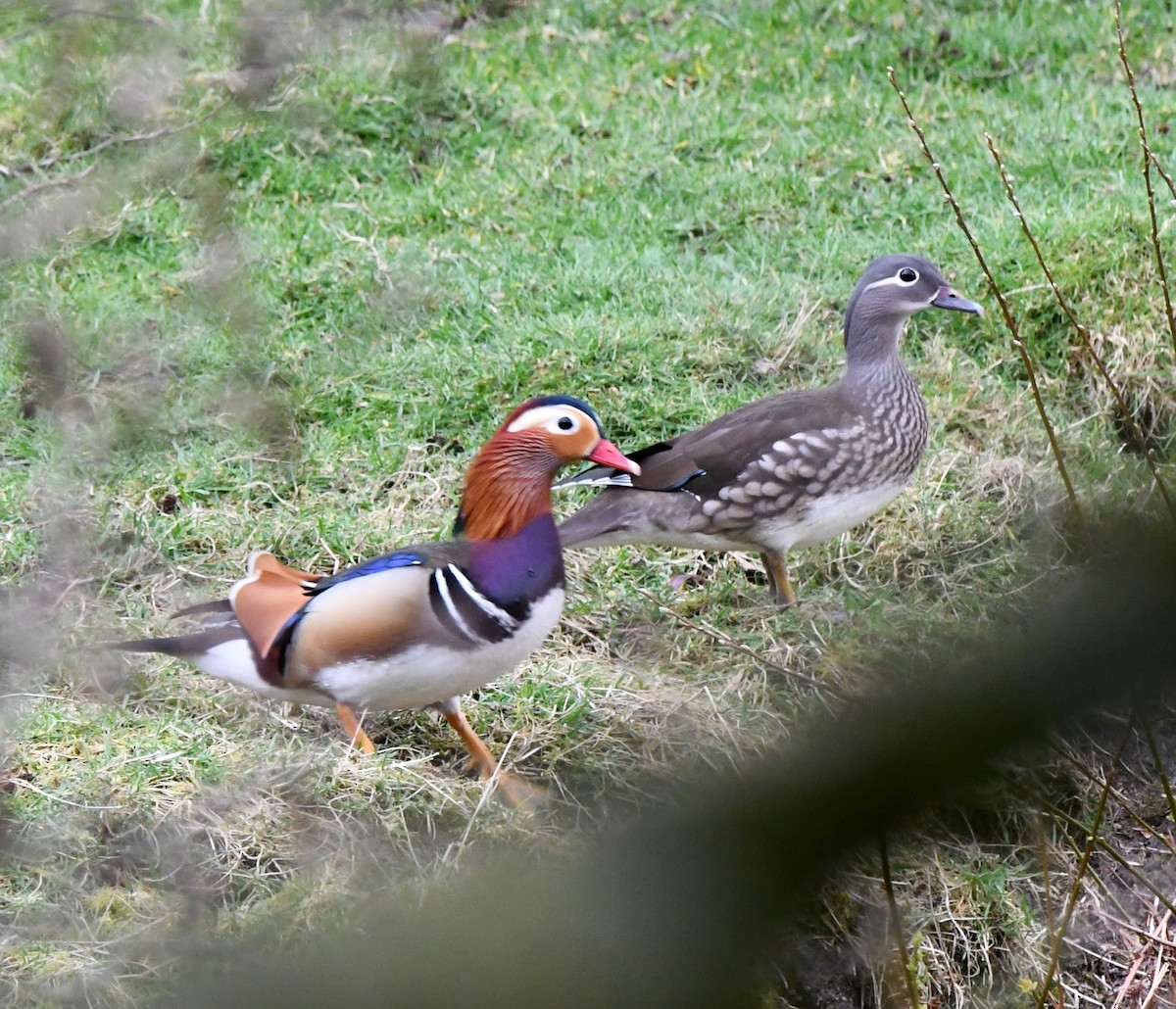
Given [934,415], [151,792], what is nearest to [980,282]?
[934,415]

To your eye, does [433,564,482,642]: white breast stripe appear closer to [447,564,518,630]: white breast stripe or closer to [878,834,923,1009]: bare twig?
[447,564,518,630]: white breast stripe

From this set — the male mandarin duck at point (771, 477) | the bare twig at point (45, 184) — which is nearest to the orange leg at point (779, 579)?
the male mandarin duck at point (771, 477)

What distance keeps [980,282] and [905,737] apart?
4481 mm

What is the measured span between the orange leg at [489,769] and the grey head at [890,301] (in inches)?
58.5

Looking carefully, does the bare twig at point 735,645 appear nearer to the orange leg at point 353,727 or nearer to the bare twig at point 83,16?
the orange leg at point 353,727

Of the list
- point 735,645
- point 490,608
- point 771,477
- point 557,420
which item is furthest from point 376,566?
point 771,477

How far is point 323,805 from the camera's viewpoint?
9.57ft

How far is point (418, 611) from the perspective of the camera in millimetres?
2795

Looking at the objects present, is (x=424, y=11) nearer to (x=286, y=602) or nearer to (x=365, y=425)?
(x=286, y=602)

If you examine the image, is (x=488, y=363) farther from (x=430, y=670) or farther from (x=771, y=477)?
(x=430, y=670)

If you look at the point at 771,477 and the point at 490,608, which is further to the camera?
the point at 771,477

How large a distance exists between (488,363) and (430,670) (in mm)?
1880

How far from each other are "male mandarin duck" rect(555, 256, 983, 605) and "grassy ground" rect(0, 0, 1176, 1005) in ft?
0.90

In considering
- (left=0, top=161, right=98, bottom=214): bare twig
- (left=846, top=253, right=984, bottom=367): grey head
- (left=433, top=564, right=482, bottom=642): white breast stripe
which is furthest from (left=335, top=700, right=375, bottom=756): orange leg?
(left=846, top=253, right=984, bottom=367): grey head
